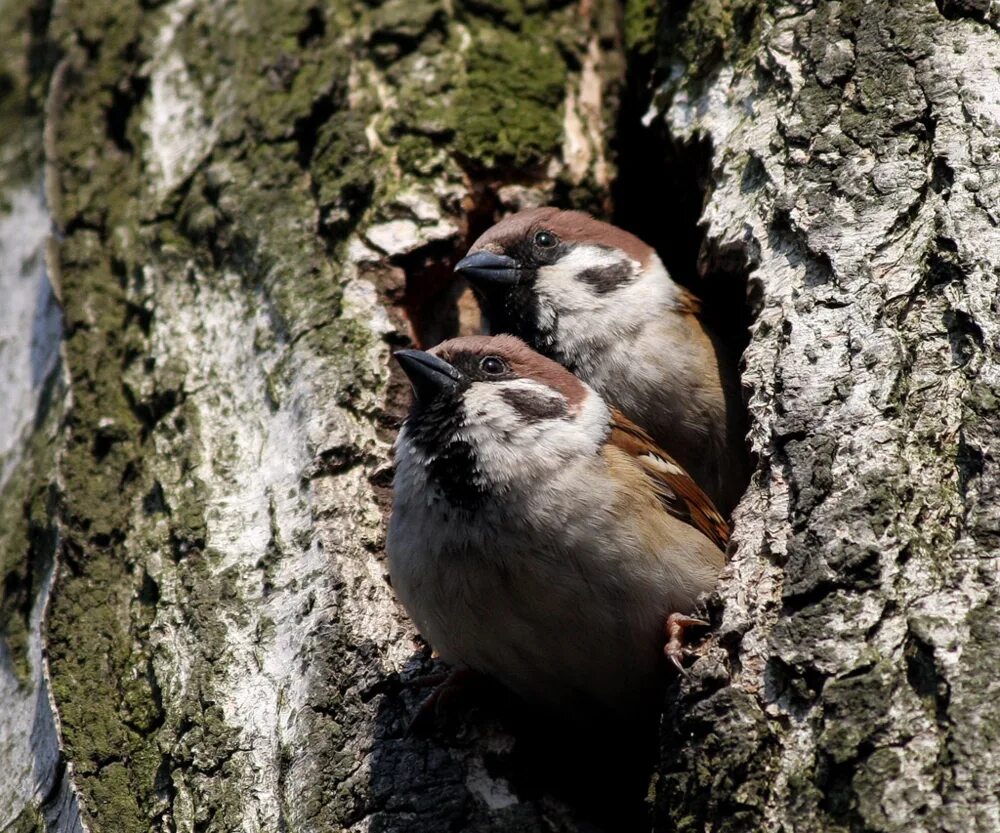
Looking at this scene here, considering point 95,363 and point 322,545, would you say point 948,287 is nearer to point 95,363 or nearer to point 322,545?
point 322,545

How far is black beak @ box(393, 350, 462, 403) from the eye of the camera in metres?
3.37

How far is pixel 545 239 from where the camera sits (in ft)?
13.6

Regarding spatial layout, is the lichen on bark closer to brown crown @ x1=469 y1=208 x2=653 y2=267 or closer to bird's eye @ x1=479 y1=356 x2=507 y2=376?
brown crown @ x1=469 y1=208 x2=653 y2=267

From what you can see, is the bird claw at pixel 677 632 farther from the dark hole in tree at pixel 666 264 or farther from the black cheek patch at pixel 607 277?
the black cheek patch at pixel 607 277

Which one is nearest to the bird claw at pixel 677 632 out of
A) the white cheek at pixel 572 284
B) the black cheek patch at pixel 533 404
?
the black cheek patch at pixel 533 404

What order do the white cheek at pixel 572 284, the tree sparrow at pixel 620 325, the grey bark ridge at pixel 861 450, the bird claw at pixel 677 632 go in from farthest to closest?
the white cheek at pixel 572 284 < the tree sparrow at pixel 620 325 < the bird claw at pixel 677 632 < the grey bark ridge at pixel 861 450

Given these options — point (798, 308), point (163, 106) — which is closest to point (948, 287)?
point (798, 308)

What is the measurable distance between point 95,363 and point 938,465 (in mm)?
2750

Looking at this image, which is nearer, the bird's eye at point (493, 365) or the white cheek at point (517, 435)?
the white cheek at point (517, 435)

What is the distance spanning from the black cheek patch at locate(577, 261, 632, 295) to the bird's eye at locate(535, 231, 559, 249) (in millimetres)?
147

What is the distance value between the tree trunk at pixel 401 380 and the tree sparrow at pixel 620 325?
0.74 ft

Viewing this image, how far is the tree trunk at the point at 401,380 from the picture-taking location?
8.34 ft

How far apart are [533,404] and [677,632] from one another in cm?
79

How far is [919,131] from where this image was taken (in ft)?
10.5
